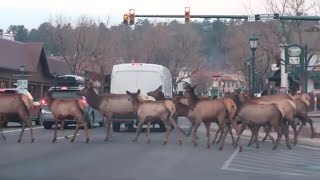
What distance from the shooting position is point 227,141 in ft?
82.6

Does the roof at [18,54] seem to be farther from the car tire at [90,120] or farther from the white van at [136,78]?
the white van at [136,78]

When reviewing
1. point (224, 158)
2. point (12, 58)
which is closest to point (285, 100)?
point (224, 158)

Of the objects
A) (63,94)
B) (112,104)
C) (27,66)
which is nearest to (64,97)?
(63,94)

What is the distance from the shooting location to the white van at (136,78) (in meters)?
29.7

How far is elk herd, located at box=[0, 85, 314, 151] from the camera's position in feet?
71.2

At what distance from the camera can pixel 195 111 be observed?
22.3 m

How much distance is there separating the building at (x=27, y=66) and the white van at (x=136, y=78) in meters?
27.5

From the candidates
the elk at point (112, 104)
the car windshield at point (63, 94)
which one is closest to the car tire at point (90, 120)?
the car windshield at point (63, 94)

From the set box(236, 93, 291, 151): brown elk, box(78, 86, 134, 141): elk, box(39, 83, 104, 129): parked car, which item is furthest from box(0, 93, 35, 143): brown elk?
box(39, 83, 104, 129): parked car

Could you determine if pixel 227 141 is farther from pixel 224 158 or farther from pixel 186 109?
pixel 224 158

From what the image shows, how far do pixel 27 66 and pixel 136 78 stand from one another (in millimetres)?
36602

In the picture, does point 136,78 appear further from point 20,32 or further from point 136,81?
point 20,32

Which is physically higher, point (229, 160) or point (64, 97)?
point (64, 97)

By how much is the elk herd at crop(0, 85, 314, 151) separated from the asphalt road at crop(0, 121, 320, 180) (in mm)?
612
